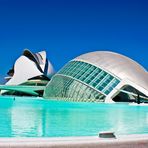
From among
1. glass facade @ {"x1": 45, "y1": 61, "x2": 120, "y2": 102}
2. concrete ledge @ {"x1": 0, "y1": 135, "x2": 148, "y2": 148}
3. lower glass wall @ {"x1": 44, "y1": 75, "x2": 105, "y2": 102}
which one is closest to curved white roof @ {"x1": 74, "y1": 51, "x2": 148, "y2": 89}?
glass facade @ {"x1": 45, "y1": 61, "x2": 120, "y2": 102}

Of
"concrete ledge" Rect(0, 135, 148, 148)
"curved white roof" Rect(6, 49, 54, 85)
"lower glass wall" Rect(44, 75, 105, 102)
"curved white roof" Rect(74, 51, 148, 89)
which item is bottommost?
"concrete ledge" Rect(0, 135, 148, 148)

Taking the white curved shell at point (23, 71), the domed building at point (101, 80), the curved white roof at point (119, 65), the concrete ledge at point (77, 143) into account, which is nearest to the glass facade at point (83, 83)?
the domed building at point (101, 80)

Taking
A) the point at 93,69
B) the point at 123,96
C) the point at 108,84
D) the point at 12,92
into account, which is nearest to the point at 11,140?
the point at 108,84

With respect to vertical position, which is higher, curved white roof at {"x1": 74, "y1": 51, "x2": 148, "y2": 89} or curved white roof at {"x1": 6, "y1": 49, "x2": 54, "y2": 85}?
curved white roof at {"x1": 6, "y1": 49, "x2": 54, "y2": 85}

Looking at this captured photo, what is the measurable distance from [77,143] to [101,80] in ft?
84.8

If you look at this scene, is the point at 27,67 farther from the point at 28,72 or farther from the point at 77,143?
the point at 77,143

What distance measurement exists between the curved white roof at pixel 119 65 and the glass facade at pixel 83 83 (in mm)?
690

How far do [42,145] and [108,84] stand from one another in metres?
25.8

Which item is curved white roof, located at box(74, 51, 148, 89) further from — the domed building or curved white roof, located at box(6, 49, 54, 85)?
curved white roof, located at box(6, 49, 54, 85)

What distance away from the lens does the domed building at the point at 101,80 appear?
1200 inches

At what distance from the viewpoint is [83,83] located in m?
31.3

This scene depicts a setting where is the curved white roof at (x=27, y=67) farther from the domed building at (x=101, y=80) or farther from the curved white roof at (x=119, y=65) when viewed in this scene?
the curved white roof at (x=119, y=65)

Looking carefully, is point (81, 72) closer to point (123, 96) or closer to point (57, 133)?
point (123, 96)

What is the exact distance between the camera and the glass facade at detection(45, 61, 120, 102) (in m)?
30.4
